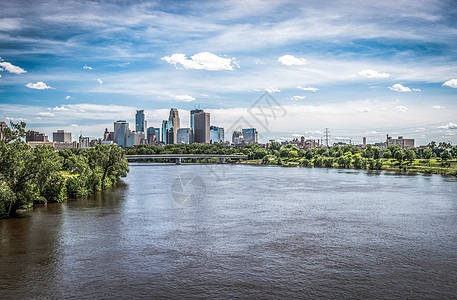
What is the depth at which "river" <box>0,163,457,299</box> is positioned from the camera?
18828 mm

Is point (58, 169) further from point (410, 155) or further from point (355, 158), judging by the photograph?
point (355, 158)

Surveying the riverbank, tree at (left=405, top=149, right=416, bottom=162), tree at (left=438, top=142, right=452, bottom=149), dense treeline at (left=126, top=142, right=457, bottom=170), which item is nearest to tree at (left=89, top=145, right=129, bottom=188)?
the riverbank

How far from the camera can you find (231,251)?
79.3 ft

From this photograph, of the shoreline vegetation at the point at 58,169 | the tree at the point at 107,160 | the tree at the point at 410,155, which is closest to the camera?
the shoreline vegetation at the point at 58,169

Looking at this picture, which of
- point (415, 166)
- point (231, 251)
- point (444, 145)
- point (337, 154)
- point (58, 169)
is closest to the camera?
point (231, 251)

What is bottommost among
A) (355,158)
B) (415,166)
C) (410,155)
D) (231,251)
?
(231,251)

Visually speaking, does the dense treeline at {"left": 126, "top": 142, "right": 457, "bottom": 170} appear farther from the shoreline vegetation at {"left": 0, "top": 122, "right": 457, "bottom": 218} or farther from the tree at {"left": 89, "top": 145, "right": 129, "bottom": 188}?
the tree at {"left": 89, "top": 145, "right": 129, "bottom": 188}

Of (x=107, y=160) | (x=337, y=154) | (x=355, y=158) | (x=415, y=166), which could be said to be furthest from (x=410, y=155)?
(x=107, y=160)

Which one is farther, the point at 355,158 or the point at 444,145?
the point at 444,145

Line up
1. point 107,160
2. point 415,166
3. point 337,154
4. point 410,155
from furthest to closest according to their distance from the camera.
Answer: point 337,154 < point 410,155 < point 415,166 < point 107,160

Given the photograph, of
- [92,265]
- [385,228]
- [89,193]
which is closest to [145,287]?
[92,265]

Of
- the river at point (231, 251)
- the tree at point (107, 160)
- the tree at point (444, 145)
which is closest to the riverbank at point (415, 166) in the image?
the tree at point (444, 145)

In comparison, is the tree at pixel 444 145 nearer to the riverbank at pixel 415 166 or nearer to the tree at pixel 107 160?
the riverbank at pixel 415 166

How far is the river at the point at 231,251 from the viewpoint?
18828mm
